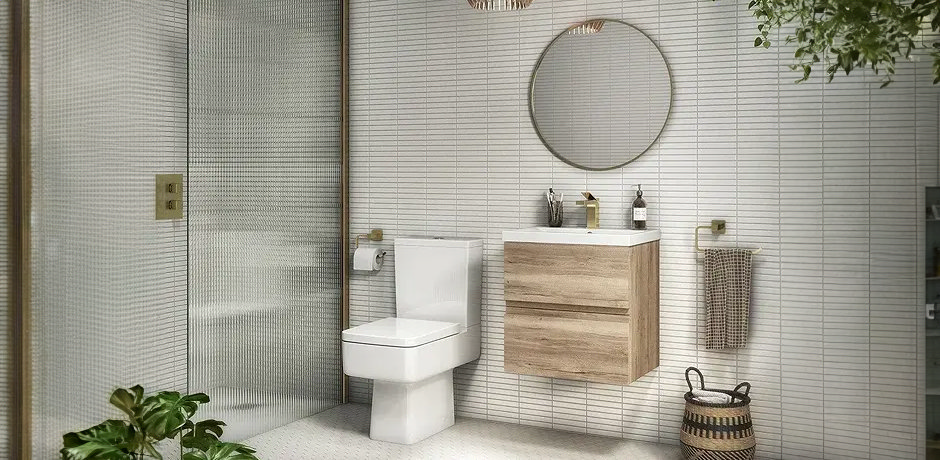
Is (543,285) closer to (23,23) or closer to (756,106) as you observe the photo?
(756,106)

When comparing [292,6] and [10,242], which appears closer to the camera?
[10,242]

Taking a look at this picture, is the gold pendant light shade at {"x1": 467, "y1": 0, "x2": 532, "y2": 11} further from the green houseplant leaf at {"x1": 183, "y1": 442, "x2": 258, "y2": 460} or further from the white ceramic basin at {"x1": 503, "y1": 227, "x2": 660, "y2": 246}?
the green houseplant leaf at {"x1": 183, "y1": 442, "x2": 258, "y2": 460}

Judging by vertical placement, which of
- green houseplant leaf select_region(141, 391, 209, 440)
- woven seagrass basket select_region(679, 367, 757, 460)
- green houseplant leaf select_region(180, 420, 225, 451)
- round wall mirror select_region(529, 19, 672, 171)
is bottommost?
woven seagrass basket select_region(679, 367, 757, 460)

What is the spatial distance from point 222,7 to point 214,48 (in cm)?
18

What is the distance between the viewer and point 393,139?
4301 millimetres

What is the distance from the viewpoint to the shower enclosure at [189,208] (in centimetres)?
297

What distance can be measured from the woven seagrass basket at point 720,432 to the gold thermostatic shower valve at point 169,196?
215cm

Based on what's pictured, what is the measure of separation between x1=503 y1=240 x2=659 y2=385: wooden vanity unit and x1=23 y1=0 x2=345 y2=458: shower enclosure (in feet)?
3.57

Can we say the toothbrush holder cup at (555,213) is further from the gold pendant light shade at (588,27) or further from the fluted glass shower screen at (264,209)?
the fluted glass shower screen at (264,209)

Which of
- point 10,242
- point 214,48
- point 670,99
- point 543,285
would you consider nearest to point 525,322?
point 543,285

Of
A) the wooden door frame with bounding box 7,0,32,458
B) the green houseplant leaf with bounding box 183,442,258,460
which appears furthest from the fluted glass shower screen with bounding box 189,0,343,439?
the green houseplant leaf with bounding box 183,442,258,460

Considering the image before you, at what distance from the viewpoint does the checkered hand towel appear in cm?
352

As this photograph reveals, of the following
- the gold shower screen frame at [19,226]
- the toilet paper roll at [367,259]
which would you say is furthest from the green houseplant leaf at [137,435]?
the toilet paper roll at [367,259]

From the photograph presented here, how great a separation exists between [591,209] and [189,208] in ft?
5.46
